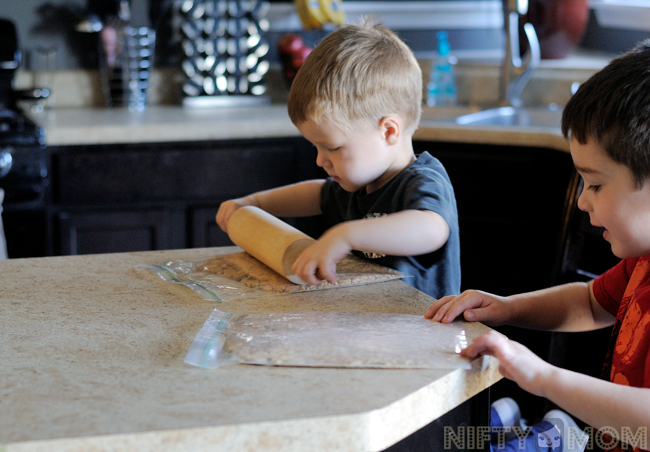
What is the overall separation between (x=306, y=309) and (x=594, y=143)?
0.39 meters

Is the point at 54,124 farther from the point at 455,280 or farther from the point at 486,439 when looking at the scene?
the point at 486,439

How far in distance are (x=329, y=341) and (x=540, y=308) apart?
15.3 inches

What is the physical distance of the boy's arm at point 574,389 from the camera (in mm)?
660

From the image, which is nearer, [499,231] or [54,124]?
[499,231]

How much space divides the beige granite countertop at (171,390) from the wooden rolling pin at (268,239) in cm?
11

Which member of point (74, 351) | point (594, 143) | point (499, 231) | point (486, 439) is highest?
point (594, 143)

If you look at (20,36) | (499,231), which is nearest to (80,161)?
(20,36)

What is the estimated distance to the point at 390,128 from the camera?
113 cm

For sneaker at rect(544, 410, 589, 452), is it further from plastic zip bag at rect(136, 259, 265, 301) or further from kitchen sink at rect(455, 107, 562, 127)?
Answer: kitchen sink at rect(455, 107, 562, 127)

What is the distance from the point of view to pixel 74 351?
673 mm

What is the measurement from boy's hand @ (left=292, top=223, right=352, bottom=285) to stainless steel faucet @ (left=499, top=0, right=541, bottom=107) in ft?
5.18

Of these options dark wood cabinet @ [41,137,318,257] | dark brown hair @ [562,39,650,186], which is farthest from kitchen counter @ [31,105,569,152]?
dark brown hair @ [562,39,650,186]

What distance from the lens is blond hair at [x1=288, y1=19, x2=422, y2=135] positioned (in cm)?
109

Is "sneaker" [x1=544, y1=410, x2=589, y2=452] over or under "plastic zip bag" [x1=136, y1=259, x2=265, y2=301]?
under
